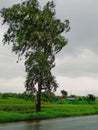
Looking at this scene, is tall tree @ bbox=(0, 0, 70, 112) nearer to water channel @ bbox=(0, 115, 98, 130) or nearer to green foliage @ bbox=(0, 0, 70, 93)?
green foliage @ bbox=(0, 0, 70, 93)

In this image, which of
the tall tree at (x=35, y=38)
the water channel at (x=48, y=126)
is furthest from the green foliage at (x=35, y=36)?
the water channel at (x=48, y=126)

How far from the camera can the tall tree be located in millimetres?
47531

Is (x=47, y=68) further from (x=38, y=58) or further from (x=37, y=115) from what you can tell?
(x=37, y=115)

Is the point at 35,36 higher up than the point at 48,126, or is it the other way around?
the point at 35,36

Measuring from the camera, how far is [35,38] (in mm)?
48031

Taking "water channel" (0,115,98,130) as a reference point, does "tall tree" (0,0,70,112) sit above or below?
above

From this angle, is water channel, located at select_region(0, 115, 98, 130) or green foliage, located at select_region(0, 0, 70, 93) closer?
water channel, located at select_region(0, 115, 98, 130)

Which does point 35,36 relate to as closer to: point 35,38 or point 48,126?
A: point 35,38

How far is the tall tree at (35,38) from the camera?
4753 cm

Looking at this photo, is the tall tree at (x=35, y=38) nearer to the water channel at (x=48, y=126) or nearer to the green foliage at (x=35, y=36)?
the green foliage at (x=35, y=36)

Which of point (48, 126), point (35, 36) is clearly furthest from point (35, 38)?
point (48, 126)

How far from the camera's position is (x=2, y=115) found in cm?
3462

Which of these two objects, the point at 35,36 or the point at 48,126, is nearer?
the point at 48,126

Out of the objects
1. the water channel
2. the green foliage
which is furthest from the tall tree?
the water channel
